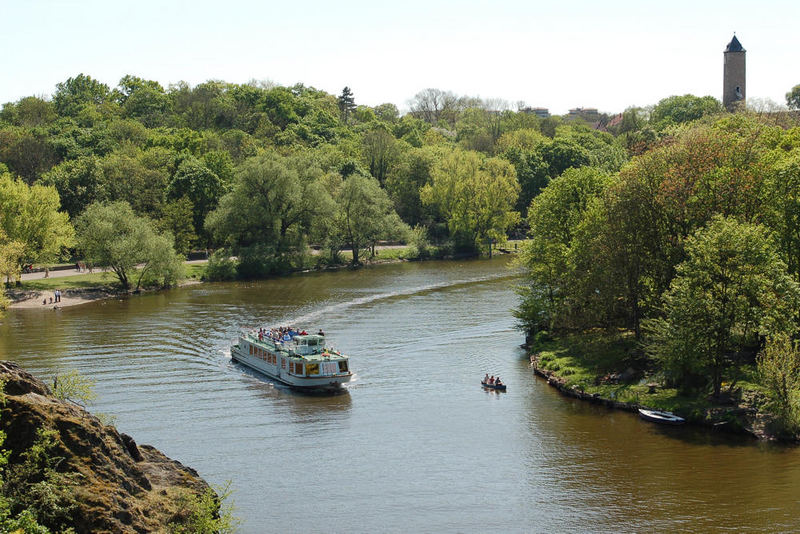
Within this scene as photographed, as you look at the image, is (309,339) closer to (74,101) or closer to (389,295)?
(389,295)

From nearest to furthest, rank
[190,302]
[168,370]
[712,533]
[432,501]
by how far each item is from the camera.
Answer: [712,533] → [432,501] → [168,370] → [190,302]

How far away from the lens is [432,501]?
35.8 metres

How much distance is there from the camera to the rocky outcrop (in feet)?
81.8

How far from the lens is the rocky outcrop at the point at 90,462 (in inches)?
981

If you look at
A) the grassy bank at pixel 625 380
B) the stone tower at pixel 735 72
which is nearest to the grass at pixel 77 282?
the grassy bank at pixel 625 380

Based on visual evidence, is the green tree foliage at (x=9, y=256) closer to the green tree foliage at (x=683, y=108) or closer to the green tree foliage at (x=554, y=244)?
the green tree foliage at (x=554, y=244)

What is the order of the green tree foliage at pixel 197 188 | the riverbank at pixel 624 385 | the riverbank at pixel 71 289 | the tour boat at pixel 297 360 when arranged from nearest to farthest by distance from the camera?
the riverbank at pixel 624 385
the tour boat at pixel 297 360
the riverbank at pixel 71 289
the green tree foliage at pixel 197 188

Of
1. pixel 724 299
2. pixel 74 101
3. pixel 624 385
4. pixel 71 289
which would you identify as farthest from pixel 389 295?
pixel 74 101

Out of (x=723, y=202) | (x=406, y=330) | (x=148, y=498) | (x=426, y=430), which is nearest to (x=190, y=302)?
(x=406, y=330)

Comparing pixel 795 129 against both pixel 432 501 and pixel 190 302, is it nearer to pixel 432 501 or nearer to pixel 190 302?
pixel 432 501

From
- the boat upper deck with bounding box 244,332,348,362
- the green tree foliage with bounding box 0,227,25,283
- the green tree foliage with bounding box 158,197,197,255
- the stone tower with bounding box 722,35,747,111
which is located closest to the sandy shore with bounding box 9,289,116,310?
the green tree foliage with bounding box 0,227,25,283

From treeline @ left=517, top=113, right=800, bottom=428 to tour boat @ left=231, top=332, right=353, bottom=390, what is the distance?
16736 mm

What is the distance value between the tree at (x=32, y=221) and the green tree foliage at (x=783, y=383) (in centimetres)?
7374

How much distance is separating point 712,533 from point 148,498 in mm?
21057
